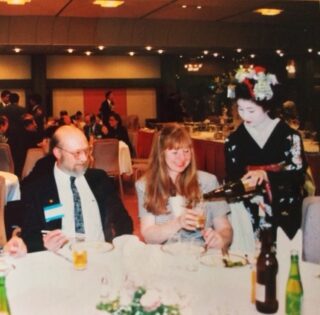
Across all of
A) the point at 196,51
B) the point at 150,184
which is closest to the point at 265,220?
Result: the point at 150,184

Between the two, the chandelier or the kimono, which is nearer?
the kimono

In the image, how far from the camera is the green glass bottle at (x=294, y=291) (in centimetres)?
168

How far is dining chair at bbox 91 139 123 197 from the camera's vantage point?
657 centimetres

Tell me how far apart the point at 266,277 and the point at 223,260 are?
0.36 metres

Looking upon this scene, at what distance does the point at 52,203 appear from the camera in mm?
2939

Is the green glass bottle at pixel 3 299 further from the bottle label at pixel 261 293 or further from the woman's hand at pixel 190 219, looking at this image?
the woman's hand at pixel 190 219

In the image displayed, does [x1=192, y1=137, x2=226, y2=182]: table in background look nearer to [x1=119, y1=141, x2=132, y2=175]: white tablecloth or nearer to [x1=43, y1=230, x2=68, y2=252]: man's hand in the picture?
[x1=119, y1=141, x2=132, y2=175]: white tablecloth

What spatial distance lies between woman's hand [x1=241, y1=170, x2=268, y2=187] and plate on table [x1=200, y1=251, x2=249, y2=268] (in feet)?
2.83

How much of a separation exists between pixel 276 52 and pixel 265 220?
8.03 meters

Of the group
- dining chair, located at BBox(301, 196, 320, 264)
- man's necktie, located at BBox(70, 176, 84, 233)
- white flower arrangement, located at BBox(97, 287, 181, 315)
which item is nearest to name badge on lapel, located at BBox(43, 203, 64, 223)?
man's necktie, located at BBox(70, 176, 84, 233)

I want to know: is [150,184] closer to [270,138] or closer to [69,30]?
[270,138]

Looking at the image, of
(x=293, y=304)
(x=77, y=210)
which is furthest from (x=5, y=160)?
(x=293, y=304)

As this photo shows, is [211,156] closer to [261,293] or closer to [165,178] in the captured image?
[165,178]

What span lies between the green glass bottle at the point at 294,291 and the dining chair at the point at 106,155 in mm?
4888
